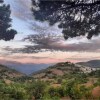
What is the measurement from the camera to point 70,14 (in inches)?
819

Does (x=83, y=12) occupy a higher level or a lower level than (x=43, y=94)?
higher

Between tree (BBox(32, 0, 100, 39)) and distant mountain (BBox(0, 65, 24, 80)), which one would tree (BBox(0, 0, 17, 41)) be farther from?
tree (BBox(32, 0, 100, 39))

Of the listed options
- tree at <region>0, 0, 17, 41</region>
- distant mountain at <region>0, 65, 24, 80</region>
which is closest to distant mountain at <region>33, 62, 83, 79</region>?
distant mountain at <region>0, 65, 24, 80</region>

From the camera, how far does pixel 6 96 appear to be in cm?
1497

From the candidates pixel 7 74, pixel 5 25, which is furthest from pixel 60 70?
pixel 5 25

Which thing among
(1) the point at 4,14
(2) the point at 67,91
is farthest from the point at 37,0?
(1) the point at 4,14

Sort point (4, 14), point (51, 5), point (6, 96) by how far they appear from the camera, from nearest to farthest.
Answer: point (6, 96)
point (51, 5)
point (4, 14)

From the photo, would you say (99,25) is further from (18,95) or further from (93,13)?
(18,95)

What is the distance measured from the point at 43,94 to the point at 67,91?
1234 mm

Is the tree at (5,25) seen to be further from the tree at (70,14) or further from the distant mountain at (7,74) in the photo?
the tree at (70,14)

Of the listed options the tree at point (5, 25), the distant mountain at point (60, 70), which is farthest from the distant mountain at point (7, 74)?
the tree at point (5, 25)

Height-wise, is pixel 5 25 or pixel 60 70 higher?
pixel 5 25

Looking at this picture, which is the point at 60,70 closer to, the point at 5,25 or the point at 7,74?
the point at 7,74

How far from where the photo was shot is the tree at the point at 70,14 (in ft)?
65.6
